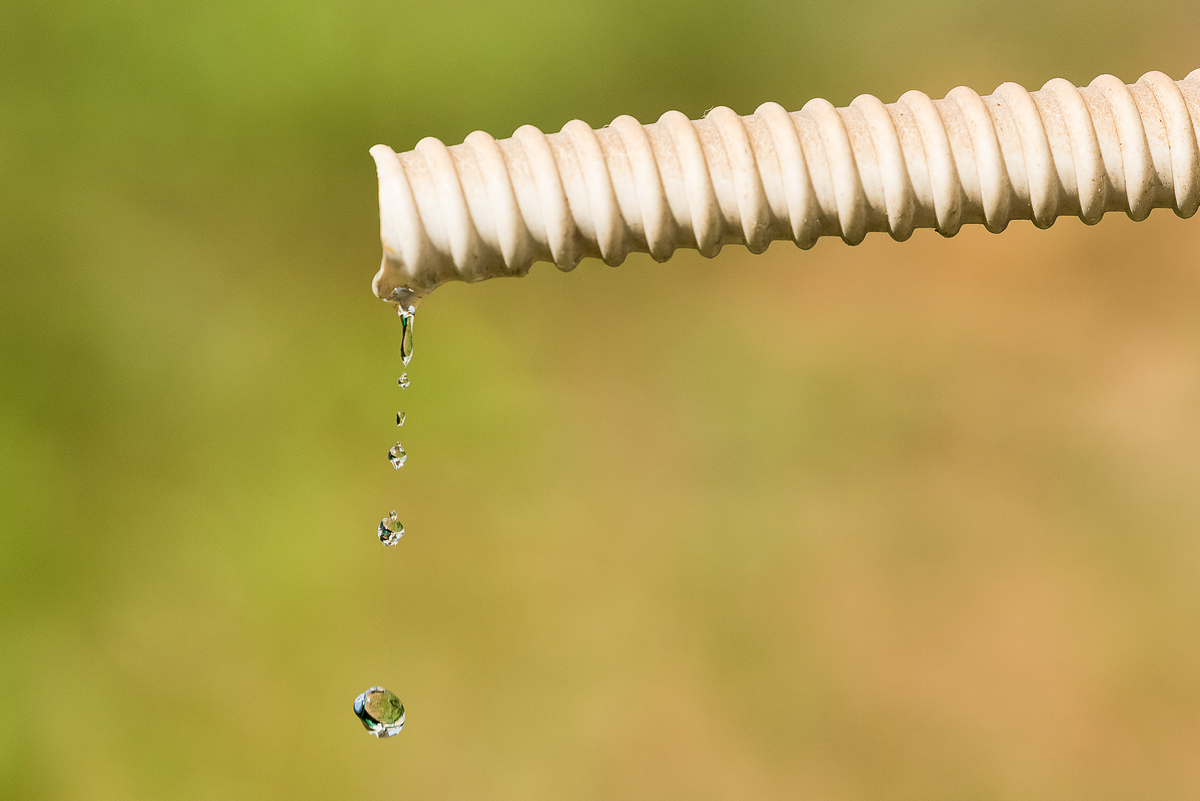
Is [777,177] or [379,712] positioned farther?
[379,712]

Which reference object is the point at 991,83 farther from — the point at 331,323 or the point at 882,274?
the point at 331,323

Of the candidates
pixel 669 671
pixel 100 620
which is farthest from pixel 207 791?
pixel 669 671

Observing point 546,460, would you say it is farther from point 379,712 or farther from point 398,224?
point 398,224

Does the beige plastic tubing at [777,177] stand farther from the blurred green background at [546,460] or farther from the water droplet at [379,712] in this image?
the blurred green background at [546,460]

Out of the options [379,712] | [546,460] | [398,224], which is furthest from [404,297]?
[546,460]

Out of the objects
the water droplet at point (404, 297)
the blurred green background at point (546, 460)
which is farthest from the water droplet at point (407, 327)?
the blurred green background at point (546, 460)
